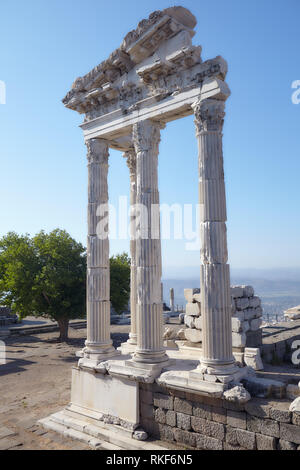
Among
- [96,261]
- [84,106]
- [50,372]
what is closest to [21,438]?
[96,261]

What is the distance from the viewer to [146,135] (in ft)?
34.0

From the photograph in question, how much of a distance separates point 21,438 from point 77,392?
6.32ft

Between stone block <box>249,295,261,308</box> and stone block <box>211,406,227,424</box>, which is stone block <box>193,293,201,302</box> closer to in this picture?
stone block <box>249,295,261,308</box>

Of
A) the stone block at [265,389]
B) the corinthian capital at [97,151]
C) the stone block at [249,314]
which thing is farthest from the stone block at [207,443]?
the corinthian capital at [97,151]

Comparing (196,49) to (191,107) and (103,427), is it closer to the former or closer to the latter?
(191,107)

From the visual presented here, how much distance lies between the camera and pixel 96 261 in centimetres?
1141

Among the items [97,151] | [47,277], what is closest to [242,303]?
[97,151]

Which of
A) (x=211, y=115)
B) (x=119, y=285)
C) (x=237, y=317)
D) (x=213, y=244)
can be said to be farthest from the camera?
(x=119, y=285)

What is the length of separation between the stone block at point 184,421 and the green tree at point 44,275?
1574cm

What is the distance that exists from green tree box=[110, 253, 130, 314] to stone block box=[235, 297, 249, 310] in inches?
573

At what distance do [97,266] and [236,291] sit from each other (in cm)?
486

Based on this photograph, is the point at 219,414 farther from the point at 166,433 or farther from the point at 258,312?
the point at 258,312

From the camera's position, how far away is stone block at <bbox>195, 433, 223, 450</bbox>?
802 cm

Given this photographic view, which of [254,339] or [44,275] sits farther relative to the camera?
[44,275]
